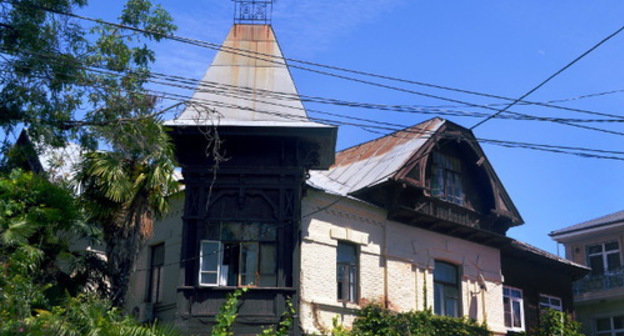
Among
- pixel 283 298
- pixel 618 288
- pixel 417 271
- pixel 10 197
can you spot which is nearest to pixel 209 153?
pixel 283 298

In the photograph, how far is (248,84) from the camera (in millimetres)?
24062

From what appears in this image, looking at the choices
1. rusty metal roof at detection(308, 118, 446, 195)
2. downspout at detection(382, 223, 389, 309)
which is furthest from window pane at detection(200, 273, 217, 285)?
downspout at detection(382, 223, 389, 309)

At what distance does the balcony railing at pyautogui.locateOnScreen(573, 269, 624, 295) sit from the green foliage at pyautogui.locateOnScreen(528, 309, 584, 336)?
6.31 metres

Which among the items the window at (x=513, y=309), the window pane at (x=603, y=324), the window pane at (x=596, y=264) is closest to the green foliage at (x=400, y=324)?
the window at (x=513, y=309)

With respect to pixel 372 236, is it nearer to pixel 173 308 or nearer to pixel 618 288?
pixel 173 308

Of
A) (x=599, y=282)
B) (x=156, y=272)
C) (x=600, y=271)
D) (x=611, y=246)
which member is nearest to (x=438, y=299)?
(x=156, y=272)

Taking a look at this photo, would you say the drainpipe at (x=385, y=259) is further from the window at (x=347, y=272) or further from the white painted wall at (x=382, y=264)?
the window at (x=347, y=272)

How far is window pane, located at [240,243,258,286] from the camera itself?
→ 22128 millimetres

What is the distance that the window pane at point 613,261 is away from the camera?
116 feet

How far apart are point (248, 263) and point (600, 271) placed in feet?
63.4

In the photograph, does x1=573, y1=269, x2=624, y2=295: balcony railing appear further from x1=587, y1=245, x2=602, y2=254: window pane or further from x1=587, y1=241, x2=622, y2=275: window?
x1=587, y1=245, x2=602, y2=254: window pane

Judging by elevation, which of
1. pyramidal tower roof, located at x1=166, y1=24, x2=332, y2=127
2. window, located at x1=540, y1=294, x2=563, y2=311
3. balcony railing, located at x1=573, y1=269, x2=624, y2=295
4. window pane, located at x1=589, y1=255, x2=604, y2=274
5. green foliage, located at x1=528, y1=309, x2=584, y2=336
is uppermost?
pyramidal tower roof, located at x1=166, y1=24, x2=332, y2=127

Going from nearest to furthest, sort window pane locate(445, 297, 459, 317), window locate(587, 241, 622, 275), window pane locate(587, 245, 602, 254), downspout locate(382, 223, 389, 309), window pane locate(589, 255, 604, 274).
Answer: downspout locate(382, 223, 389, 309)
window pane locate(445, 297, 459, 317)
window locate(587, 241, 622, 275)
window pane locate(589, 255, 604, 274)
window pane locate(587, 245, 602, 254)

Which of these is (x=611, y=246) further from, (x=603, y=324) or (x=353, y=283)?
(x=353, y=283)
